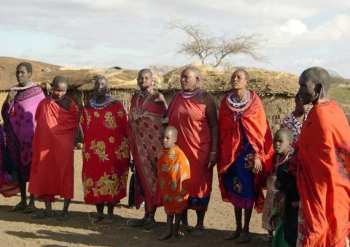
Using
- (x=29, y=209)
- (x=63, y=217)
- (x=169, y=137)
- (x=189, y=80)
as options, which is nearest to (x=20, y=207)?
(x=29, y=209)

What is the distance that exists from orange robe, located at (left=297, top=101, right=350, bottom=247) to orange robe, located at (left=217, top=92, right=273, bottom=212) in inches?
82.5

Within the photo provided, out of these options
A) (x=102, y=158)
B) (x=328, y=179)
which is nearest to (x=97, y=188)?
(x=102, y=158)

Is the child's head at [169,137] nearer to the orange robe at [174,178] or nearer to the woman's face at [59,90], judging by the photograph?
the orange robe at [174,178]

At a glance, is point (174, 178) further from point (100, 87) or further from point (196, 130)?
point (100, 87)

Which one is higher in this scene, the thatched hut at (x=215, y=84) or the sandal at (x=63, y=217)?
the thatched hut at (x=215, y=84)

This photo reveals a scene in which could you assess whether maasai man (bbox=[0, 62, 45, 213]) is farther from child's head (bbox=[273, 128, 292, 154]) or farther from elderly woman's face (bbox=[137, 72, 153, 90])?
child's head (bbox=[273, 128, 292, 154])

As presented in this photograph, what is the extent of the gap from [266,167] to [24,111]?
3526 mm

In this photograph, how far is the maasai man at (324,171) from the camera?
14.3ft

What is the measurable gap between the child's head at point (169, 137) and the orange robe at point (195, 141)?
0.49 ft

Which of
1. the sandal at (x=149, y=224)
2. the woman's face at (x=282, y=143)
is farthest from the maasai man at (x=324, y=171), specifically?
the sandal at (x=149, y=224)

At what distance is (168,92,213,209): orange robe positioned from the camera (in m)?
6.87

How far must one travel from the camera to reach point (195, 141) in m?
6.89

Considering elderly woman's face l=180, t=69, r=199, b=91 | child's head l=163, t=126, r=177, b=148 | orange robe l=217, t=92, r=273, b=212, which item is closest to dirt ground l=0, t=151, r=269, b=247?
orange robe l=217, t=92, r=273, b=212

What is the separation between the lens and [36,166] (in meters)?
8.01
